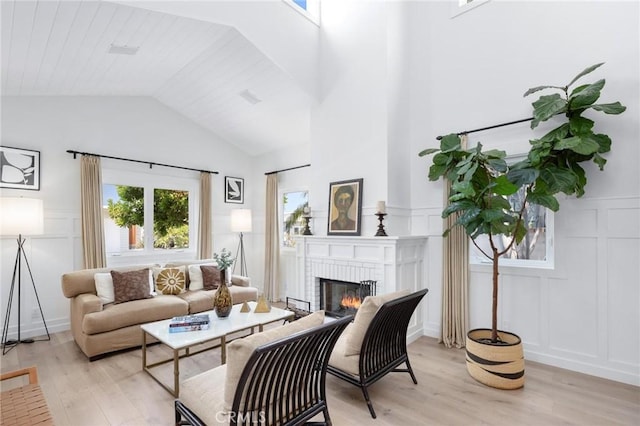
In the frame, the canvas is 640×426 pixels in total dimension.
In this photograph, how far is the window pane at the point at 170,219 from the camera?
5450 millimetres

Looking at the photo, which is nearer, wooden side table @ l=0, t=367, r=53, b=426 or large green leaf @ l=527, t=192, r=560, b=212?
wooden side table @ l=0, t=367, r=53, b=426

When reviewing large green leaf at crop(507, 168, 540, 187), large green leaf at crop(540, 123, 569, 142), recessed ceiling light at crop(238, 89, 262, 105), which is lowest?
large green leaf at crop(507, 168, 540, 187)

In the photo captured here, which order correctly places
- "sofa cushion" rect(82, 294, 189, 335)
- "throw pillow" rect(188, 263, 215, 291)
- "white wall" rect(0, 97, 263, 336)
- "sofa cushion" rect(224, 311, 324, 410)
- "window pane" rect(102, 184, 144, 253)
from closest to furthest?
"sofa cushion" rect(224, 311, 324, 410) < "sofa cushion" rect(82, 294, 189, 335) < "white wall" rect(0, 97, 263, 336) < "throw pillow" rect(188, 263, 215, 291) < "window pane" rect(102, 184, 144, 253)

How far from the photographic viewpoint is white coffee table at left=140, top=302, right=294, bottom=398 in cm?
264

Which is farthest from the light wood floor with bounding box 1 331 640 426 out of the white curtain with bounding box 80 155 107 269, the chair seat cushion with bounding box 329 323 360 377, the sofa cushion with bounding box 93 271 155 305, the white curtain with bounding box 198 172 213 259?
the white curtain with bounding box 198 172 213 259

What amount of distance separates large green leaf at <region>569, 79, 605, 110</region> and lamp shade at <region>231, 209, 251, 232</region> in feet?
16.0

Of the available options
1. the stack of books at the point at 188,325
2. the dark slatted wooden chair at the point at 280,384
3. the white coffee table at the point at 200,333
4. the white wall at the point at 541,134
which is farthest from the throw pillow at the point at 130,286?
the white wall at the point at 541,134

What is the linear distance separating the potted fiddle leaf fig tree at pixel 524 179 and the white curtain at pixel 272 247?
3.56 metres

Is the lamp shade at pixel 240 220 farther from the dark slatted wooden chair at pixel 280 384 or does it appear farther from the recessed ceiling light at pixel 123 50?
the dark slatted wooden chair at pixel 280 384

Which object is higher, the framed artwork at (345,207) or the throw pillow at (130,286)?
the framed artwork at (345,207)

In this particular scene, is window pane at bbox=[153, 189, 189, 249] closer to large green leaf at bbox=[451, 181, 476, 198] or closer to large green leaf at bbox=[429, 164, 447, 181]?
large green leaf at bbox=[429, 164, 447, 181]

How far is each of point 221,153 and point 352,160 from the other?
303cm

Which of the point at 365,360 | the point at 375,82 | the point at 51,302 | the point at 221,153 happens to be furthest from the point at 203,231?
the point at 365,360

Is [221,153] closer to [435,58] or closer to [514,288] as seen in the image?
[435,58]
